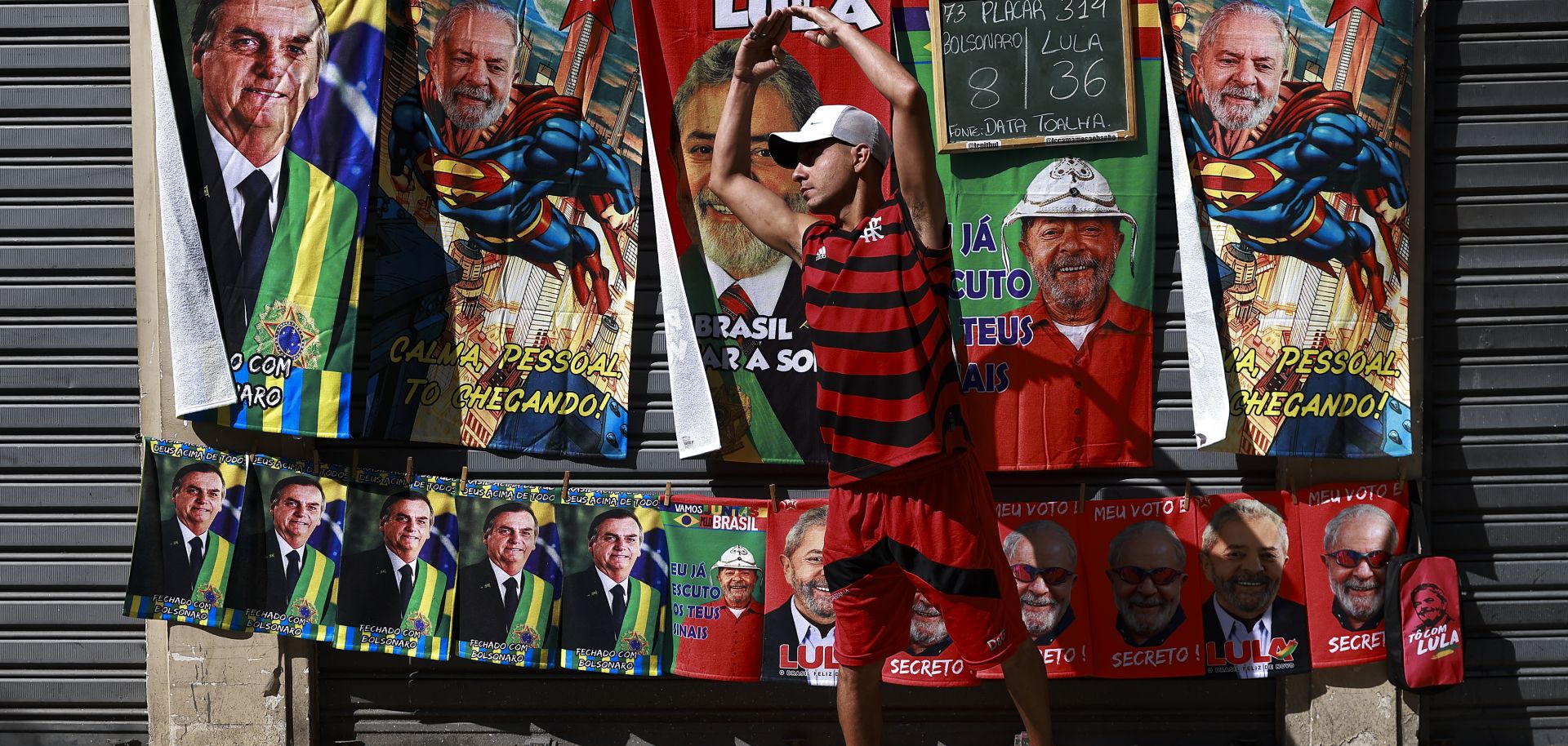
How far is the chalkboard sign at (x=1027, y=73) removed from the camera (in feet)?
15.0

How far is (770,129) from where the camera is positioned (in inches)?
184

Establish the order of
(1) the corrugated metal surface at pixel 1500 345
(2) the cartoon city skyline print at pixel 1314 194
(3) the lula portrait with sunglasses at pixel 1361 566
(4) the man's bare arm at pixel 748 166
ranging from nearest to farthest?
(4) the man's bare arm at pixel 748 166, (2) the cartoon city skyline print at pixel 1314 194, (3) the lula portrait with sunglasses at pixel 1361 566, (1) the corrugated metal surface at pixel 1500 345

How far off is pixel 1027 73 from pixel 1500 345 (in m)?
2.18

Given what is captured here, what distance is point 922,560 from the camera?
3.76 metres

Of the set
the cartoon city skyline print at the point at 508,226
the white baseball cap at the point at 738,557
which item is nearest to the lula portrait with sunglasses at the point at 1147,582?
the white baseball cap at the point at 738,557

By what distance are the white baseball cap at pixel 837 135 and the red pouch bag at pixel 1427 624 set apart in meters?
2.60

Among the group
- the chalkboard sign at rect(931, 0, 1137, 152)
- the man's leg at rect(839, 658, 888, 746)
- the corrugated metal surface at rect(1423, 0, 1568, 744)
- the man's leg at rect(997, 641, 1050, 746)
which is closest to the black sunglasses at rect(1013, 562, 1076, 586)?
the man's leg at rect(997, 641, 1050, 746)

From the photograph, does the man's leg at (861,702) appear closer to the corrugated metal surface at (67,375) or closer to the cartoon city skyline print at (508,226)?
the cartoon city skyline print at (508,226)

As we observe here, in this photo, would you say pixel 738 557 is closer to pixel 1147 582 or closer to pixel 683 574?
pixel 683 574

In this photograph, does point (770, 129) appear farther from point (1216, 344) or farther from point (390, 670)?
point (390, 670)

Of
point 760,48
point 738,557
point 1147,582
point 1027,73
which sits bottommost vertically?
point 1147,582

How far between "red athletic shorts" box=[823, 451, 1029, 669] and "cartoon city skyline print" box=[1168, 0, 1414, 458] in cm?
137

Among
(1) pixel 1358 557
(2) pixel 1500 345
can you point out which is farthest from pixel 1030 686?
(2) pixel 1500 345

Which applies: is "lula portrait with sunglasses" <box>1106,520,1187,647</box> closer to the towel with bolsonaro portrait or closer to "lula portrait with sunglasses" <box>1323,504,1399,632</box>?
the towel with bolsonaro portrait
